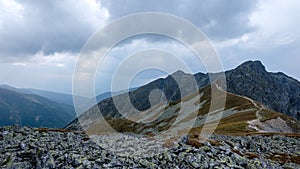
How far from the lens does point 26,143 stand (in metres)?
32.5

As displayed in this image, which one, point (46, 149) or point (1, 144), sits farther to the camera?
point (1, 144)

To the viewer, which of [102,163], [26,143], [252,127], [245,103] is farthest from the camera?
[245,103]

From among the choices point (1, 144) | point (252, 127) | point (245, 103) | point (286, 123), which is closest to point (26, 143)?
point (1, 144)

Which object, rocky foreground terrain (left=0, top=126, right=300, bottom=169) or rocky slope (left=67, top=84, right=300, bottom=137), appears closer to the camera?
rocky foreground terrain (left=0, top=126, right=300, bottom=169)

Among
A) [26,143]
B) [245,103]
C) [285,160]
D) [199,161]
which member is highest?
[245,103]

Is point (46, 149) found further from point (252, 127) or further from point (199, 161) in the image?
point (252, 127)

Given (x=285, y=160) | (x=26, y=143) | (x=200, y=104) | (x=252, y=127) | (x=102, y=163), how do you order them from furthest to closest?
(x=200, y=104)
(x=252, y=127)
(x=285, y=160)
(x=26, y=143)
(x=102, y=163)

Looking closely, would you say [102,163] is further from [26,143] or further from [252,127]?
[252,127]

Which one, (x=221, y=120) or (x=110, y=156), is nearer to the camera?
(x=110, y=156)

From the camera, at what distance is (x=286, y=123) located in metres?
91.1

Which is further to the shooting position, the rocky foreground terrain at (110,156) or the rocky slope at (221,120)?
the rocky slope at (221,120)

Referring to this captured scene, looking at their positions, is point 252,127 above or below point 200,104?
below

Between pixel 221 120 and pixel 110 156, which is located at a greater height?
pixel 221 120

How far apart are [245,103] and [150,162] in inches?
4108
